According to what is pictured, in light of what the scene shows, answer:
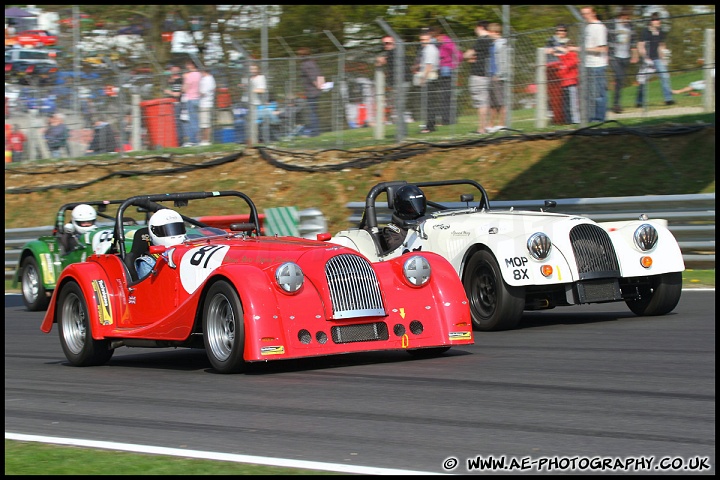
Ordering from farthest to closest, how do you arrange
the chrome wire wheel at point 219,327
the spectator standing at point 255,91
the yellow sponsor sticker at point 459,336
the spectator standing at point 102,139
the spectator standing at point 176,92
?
the spectator standing at point 102,139, the spectator standing at point 176,92, the spectator standing at point 255,91, the yellow sponsor sticker at point 459,336, the chrome wire wheel at point 219,327

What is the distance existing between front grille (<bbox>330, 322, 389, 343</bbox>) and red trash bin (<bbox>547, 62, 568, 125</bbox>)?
36.5 ft

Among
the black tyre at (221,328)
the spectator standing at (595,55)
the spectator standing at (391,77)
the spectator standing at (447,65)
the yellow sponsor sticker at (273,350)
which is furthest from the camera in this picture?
the spectator standing at (391,77)

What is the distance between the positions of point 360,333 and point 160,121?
16.7m

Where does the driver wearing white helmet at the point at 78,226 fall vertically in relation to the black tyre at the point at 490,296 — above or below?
above

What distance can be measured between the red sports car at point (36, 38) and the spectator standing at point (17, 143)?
248cm

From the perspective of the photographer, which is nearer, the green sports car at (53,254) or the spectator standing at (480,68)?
the green sports car at (53,254)

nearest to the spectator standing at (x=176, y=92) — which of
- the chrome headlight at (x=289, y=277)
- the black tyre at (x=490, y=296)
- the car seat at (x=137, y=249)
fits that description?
the black tyre at (x=490, y=296)

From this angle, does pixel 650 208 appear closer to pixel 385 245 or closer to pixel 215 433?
pixel 385 245

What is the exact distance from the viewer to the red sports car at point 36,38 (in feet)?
93.8

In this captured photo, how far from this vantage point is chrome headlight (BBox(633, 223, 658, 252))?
11.2 meters

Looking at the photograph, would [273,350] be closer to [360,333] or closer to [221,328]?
[221,328]

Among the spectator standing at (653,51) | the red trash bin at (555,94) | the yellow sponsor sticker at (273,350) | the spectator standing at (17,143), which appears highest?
the spectator standing at (653,51)

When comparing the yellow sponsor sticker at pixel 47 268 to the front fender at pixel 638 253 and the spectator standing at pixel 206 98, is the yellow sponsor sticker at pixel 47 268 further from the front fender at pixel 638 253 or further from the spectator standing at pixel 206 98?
the front fender at pixel 638 253

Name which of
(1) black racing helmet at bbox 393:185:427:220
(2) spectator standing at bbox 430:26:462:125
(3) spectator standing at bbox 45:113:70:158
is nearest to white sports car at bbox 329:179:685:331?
(1) black racing helmet at bbox 393:185:427:220
